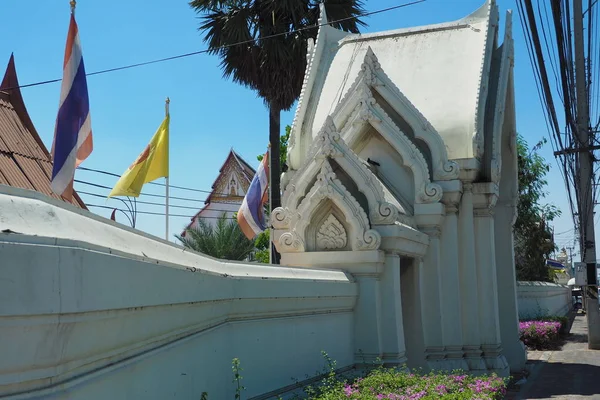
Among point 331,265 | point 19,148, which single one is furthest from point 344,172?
point 19,148

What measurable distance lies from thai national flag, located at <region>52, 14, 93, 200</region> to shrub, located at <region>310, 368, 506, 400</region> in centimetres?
578

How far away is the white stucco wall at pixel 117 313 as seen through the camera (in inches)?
124

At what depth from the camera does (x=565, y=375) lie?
15.3 meters

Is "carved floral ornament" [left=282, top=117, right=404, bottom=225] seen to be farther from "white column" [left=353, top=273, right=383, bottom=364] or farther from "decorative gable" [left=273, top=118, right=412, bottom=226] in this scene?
"white column" [left=353, top=273, right=383, bottom=364]

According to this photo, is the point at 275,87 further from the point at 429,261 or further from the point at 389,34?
the point at 429,261

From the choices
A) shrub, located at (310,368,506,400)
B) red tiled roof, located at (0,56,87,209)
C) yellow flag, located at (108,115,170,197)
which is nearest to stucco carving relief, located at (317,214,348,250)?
shrub, located at (310,368,506,400)

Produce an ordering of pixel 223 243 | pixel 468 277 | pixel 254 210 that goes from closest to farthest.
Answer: pixel 468 277 → pixel 254 210 → pixel 223 243

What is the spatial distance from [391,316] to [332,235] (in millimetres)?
1317

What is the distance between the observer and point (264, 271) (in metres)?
7.34

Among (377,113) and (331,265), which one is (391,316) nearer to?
(331,265)

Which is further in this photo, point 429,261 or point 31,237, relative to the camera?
point 429,261

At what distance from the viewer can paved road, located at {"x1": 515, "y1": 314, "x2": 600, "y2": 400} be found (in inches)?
490

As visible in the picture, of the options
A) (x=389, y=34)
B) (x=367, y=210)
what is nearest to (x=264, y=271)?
(x=367, y=210)

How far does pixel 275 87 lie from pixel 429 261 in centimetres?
1009
